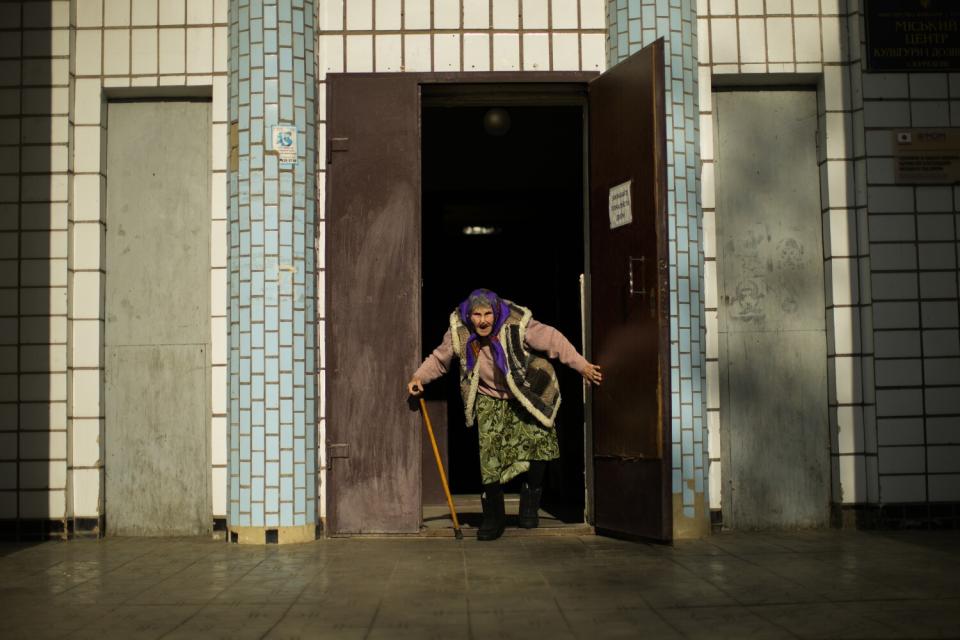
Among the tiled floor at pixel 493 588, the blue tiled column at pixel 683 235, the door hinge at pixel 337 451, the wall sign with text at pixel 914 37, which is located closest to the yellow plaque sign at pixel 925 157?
the wall sign with text at pixel 914 37

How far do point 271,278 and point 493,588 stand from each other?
8.82 feet

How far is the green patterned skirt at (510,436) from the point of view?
7145 mm

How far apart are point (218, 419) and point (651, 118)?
137 inches

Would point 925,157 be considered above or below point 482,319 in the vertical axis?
above

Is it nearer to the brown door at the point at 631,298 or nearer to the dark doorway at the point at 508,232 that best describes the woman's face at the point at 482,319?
the brown door at the point at 631,298

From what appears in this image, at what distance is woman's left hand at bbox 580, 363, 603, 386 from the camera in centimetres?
699

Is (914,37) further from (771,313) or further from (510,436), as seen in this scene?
(510,436)

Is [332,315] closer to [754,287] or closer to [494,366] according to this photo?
[494,366]

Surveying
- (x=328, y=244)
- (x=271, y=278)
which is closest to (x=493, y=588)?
(x=271, y=278)

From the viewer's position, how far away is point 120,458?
23.6 ft

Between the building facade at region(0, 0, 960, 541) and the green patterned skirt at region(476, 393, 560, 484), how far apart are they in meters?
→ 1.00

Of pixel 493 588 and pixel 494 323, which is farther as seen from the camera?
pixel 494 323

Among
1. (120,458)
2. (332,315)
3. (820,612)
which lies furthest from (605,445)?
(120,458)

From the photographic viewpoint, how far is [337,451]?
6.95 metres
